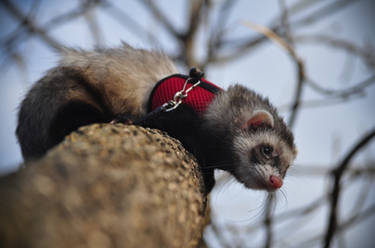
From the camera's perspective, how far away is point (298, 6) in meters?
4.14

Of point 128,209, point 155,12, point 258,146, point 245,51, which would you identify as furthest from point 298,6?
point 128,209

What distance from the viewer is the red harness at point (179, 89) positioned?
2235 millimetres

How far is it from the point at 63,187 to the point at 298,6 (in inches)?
166

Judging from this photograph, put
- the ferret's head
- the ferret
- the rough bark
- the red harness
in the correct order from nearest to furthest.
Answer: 1. the rough bark
2. the ferret
3. the red harness
4. the ferret's head

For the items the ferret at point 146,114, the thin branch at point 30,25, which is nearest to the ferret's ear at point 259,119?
the ferret at point 146,114

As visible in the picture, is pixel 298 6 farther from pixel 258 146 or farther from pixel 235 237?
pixel 235 237

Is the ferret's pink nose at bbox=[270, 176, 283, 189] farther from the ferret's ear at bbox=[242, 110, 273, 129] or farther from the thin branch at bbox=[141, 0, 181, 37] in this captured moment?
the thin branch at bbox=[141, 0, 181, 37]

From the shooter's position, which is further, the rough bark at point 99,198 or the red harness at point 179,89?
the red harness at point 179,89

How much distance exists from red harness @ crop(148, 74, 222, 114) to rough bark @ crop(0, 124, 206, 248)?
1.01 metres

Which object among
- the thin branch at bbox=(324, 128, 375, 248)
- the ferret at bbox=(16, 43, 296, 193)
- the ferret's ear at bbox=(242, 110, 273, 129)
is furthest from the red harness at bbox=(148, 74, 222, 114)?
the thin branch at bbox=(324, 128, 375, 248)

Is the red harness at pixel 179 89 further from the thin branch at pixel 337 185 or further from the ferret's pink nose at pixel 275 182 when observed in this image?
the thin branch at pixel 337 185

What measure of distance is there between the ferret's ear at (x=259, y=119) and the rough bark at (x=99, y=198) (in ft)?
4.16

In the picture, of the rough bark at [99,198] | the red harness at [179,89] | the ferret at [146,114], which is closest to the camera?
the rough bark at [99,198]

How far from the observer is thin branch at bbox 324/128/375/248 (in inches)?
83.2
